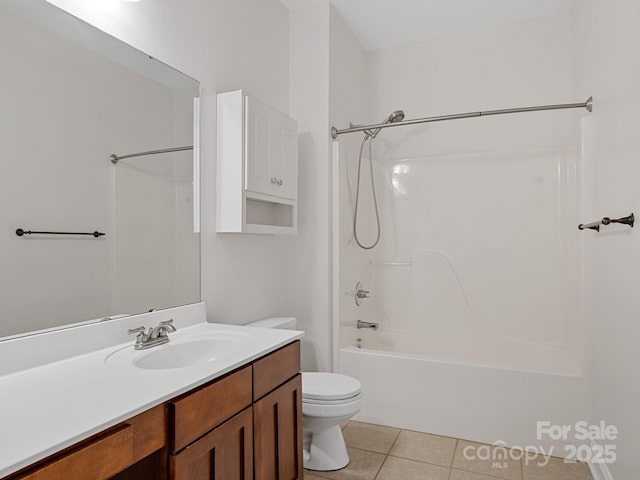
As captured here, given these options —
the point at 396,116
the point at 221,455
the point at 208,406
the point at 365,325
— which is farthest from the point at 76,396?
the point at 396,116

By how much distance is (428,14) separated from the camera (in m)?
2.99

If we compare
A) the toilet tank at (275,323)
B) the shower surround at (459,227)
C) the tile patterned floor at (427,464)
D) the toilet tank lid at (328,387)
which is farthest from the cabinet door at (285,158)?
the tile patterned floor at (427,464)

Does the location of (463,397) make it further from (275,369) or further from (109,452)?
(109,452)

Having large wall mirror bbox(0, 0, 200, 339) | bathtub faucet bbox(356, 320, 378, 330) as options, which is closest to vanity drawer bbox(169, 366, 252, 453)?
large wall mirror bbox(0, 0, 200, 339)

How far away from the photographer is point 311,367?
282cm

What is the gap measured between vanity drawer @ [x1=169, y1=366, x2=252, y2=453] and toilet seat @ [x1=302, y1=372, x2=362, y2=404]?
67 centimetres

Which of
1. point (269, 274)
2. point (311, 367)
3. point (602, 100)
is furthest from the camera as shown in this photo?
point (311, 367)

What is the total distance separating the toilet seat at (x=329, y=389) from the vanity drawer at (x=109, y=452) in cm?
104

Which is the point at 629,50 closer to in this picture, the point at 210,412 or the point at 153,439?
the point at 210,412

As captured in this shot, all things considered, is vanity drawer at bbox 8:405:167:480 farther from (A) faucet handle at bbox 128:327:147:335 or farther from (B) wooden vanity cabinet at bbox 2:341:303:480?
(A) faucet handle at bbox 128:327:147:335

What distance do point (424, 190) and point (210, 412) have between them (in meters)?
2.63

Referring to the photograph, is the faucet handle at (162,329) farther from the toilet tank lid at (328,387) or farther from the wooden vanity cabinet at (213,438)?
the toilet tank lid at (328,387)

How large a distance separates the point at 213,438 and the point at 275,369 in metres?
0.39

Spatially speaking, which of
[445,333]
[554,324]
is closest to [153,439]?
[445,333]
